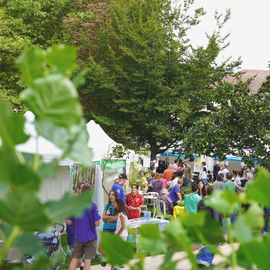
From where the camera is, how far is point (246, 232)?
0.77 m

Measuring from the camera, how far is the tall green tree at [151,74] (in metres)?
26.8

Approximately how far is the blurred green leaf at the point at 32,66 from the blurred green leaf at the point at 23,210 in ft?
0.58

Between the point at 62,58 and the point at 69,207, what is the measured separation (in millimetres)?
210

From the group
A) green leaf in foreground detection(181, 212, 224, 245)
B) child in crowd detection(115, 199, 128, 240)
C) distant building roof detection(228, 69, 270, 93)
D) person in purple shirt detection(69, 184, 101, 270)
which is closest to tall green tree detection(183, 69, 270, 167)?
child in crowd detection(115, 199, 128, 240)

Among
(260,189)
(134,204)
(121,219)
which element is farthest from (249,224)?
(134,204)

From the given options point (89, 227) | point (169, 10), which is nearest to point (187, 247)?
point (89, 227)

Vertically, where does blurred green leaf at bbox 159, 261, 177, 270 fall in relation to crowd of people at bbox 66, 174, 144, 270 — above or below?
above

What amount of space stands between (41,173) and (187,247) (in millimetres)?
239

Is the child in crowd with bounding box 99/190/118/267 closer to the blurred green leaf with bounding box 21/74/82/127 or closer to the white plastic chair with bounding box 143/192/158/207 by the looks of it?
the white plastic chair with bounding box 143/192/158/207

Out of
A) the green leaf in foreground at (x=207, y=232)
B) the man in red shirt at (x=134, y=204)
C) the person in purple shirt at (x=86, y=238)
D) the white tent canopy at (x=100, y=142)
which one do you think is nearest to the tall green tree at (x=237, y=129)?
the white tent canopy at (x=100, y=142)

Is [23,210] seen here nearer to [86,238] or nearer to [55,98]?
[55,98]

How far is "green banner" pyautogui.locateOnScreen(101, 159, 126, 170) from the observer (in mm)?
11820

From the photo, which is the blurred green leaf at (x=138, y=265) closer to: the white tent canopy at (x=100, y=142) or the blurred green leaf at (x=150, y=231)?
the blurred green leaf at (x=150, y=231)

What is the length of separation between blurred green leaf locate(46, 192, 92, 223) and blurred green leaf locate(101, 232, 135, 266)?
0.13 meters
